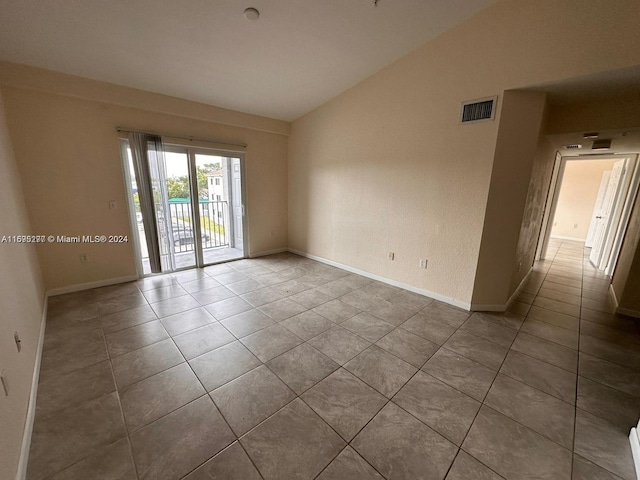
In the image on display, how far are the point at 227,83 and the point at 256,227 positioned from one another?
2.40 metres

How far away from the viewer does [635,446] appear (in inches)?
53.2

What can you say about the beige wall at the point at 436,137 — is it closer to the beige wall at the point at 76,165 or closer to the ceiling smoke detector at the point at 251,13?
the ceiling smoke detector at the point at 251,13

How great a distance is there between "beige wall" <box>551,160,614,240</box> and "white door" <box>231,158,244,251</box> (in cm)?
828

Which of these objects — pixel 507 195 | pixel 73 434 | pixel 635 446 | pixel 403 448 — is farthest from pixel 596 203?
pixel 73 434

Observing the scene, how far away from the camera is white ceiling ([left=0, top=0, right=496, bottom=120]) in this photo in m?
2.12

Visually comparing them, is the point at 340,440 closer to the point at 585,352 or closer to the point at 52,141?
the point at 585,352

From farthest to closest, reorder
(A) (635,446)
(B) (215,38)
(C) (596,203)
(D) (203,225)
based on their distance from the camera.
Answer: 1. (C) (596,203)
2. (D) (203,225)
3. (B) (215,38)
4. (A) (635,446)

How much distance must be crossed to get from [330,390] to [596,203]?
777cm

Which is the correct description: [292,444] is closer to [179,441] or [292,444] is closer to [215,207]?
[179,441]

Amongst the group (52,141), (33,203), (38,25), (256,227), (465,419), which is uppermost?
(38,25)

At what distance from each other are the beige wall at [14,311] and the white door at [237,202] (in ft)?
8.54

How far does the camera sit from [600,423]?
1551 millimetres

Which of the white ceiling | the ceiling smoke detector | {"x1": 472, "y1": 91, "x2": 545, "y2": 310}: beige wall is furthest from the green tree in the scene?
{"x1": 472, "y1": 91, "x2": 545, "y2": 310}: beige wall

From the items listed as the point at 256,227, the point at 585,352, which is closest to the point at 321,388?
the point at 585,352
